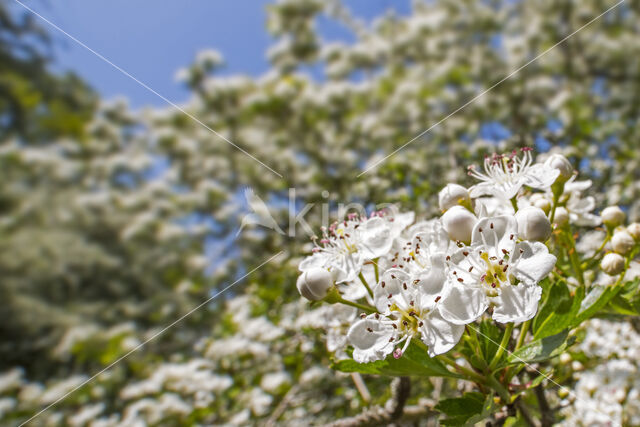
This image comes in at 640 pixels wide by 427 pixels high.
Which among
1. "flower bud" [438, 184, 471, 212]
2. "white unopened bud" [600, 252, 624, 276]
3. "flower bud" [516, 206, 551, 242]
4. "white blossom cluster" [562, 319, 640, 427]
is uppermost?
"flower bud" [438, 184, 471, 212]

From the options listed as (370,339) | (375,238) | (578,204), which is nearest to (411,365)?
(370,339)

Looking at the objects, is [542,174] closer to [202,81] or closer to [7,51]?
[7,51]

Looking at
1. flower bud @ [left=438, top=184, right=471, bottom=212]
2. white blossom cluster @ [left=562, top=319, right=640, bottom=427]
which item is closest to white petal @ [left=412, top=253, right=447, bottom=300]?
flower bud @ [left=438, top=184, right=471, bottom=212]

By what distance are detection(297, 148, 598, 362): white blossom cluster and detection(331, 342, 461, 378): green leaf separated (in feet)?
0.05

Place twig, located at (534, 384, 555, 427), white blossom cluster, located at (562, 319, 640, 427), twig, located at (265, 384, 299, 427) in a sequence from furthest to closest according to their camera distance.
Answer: twig, located at (265, 384, 299, 427) → white blossom cluster, located at (562, 319, 640, 427) → twig, located at (534, 384, 555, 427)

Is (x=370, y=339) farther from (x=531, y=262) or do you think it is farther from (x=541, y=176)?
(x=541, y=176)

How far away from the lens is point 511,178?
600 millimetres

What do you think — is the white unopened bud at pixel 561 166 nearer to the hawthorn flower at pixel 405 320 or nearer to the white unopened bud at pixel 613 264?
the white unopened bud at pixel 613 264

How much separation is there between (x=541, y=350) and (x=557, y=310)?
48mm

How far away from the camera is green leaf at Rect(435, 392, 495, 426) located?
1.59ft

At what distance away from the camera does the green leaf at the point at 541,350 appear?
1.57 feet

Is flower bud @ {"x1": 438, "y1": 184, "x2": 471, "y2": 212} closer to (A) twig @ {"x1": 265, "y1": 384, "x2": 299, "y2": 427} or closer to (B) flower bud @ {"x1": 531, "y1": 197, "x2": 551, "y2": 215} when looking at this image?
(B) flower bud @ {"x1": 531, "y1": 197, "x2": 551, "y2": 215}

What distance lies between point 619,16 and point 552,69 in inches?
34.4

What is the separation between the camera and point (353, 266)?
595 millimetres
